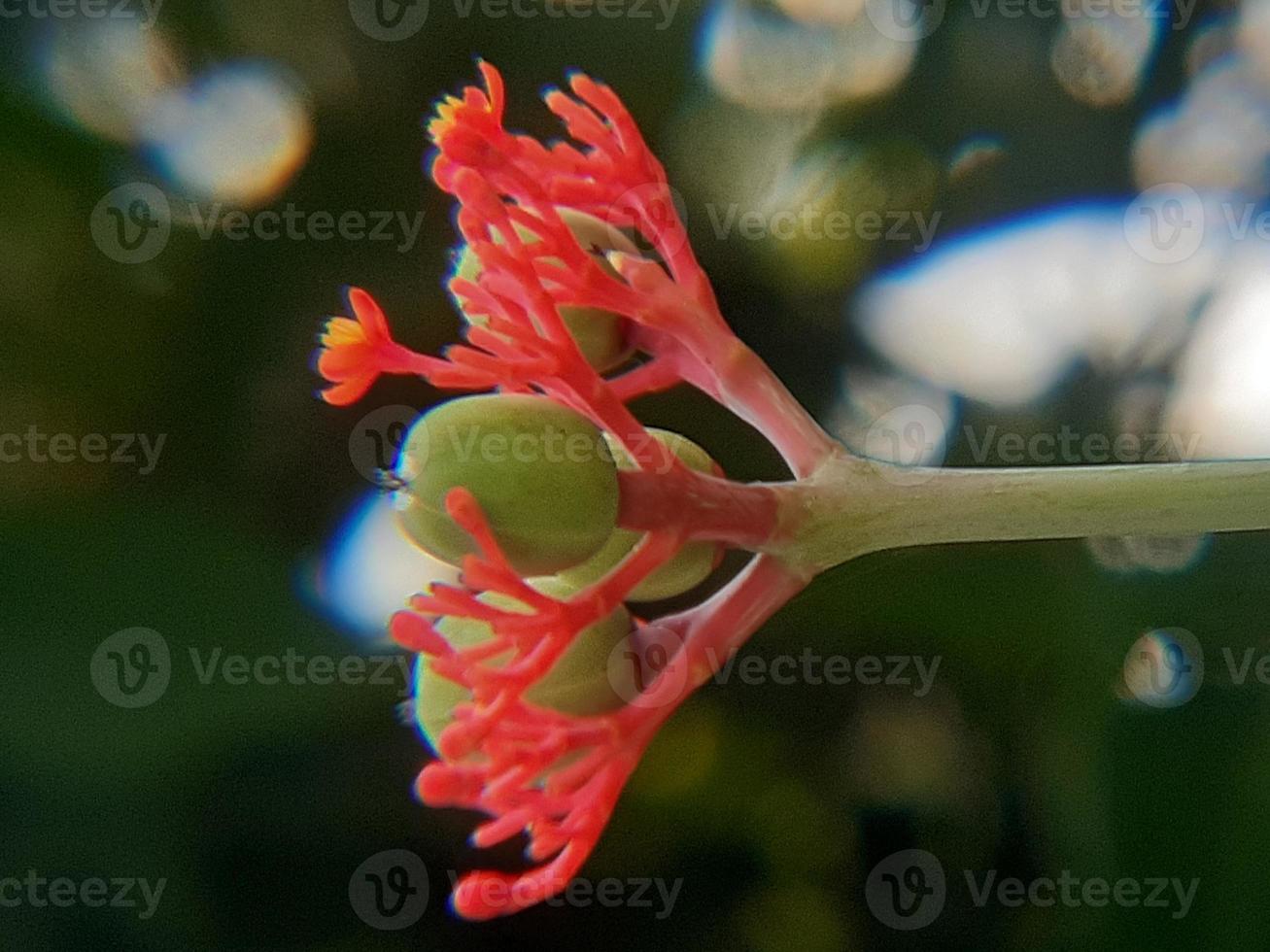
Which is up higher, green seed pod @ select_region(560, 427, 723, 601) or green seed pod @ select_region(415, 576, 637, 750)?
green seed pod @ select_region(560, 427, 723, 601)

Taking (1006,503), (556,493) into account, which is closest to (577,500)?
(556,493)

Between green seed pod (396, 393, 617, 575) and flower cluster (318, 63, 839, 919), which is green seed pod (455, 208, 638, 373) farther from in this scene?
green seed pod (396, 393, 617, 575)

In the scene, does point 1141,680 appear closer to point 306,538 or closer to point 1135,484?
point 1135,484

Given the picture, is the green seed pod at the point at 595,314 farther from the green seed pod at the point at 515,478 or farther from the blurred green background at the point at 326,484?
the blurred green background at the point at 326,484

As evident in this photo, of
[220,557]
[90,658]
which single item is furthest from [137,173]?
[90,658]

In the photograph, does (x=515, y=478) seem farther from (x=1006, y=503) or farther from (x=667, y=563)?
(x=1006, y=503)

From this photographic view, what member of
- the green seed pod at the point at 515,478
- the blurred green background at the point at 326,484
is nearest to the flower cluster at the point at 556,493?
the green seed pod at the point at 515,478

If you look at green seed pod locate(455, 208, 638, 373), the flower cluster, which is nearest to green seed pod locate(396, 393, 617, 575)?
the flower cluster
